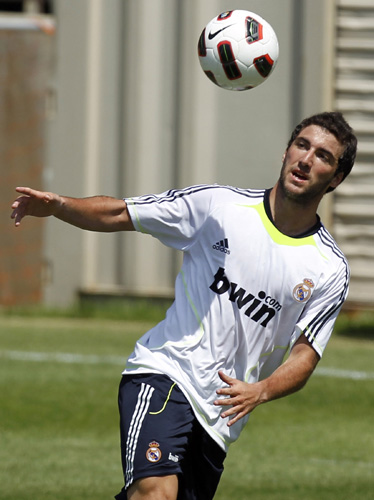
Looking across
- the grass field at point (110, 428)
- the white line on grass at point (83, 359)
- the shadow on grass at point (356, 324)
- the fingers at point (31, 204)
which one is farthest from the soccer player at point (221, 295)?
the shadow on grass at point (356, 324)

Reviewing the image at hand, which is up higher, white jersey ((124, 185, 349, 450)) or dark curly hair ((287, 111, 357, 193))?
dark curly hair ((287, 111, 357, 193))

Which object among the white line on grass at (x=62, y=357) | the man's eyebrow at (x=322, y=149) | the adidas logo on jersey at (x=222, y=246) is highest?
the man's eyebrow at (x=322, y=149)

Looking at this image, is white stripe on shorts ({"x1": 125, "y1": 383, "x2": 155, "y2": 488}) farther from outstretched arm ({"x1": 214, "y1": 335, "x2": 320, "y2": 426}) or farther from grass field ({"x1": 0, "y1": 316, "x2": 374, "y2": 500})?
grass field ({"x1": 0, "y1": 316, "x2": 374, "y2": 500})

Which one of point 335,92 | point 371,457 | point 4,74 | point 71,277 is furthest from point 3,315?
point 371,457

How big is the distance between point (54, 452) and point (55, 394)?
187cm

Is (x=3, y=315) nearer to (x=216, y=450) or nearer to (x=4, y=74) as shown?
(x=4, y=74)

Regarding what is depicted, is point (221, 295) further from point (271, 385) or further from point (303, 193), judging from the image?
point (303, 193)

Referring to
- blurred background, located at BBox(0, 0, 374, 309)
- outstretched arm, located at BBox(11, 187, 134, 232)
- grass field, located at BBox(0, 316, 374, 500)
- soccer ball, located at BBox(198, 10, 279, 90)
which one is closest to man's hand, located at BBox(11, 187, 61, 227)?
outstretched arm, located at BBox(11, 187, 134, 232)

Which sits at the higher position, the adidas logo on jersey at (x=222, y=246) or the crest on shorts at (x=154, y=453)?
the adidas logo on jersey at (x=222, y=246)

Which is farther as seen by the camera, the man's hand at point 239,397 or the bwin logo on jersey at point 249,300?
the bwin logo on jersey at point 249,300

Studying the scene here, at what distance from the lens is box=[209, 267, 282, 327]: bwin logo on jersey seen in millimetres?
5031

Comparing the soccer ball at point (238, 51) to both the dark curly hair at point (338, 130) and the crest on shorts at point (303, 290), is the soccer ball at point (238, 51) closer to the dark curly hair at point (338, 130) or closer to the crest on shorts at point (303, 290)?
the dark curly hair at point (338, 130)

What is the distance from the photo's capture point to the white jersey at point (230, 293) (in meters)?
5.02

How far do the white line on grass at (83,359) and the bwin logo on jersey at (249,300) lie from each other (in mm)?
6241
